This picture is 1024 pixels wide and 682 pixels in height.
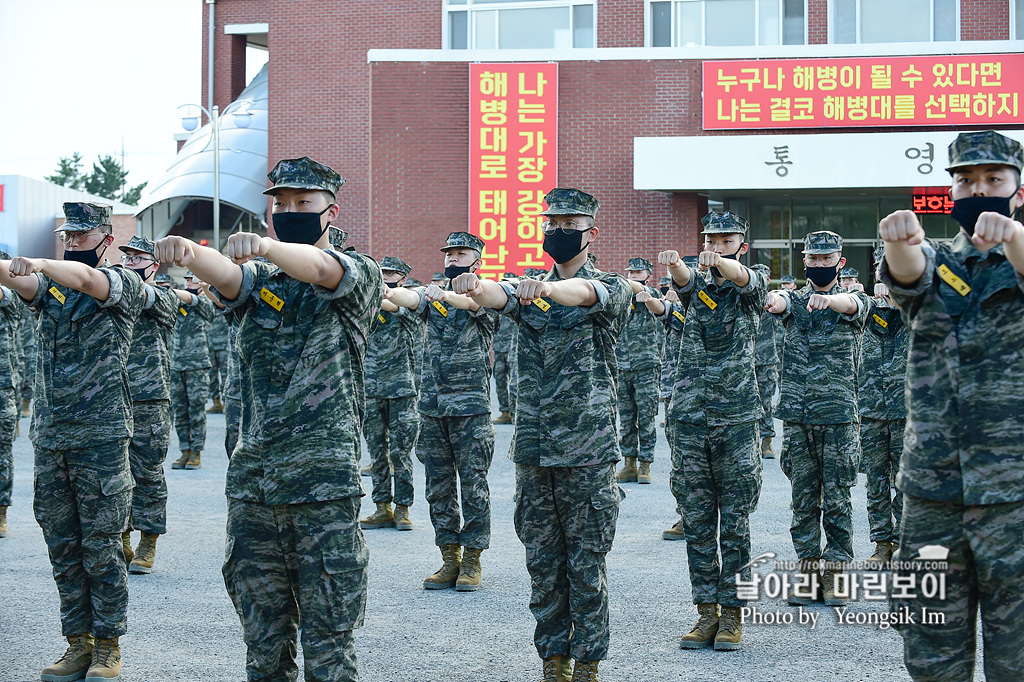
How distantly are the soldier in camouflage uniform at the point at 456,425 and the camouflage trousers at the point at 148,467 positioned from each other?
6.54ft

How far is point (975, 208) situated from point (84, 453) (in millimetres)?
4504

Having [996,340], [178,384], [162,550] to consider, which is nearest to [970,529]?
[996,340]

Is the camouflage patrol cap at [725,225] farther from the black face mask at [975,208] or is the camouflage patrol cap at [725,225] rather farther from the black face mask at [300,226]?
the black face mask at [300,226]

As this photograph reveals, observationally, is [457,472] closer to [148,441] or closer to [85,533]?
[148,441]

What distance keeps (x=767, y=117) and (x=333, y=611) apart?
19.6 meters

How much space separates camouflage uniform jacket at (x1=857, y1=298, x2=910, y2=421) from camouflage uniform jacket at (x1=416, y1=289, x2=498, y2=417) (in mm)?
2971

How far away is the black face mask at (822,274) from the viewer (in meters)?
7.09

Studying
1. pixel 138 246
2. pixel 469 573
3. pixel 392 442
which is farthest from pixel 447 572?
pixel 138 246

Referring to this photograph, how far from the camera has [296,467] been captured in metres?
4.18

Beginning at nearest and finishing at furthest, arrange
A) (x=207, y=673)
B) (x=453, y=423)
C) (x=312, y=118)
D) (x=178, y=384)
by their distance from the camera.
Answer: (x=207, y=673), (x=453, y=423), (x=178, y=384), (x=312, y=118)

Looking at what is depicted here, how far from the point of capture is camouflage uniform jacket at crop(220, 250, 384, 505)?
165 inches

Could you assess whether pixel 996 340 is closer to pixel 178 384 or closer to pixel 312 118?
pixel 178 384

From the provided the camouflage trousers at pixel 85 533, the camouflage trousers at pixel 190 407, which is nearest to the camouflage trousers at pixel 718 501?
the camouflage trousers at pixel 85 533

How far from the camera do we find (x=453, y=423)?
785 cm
